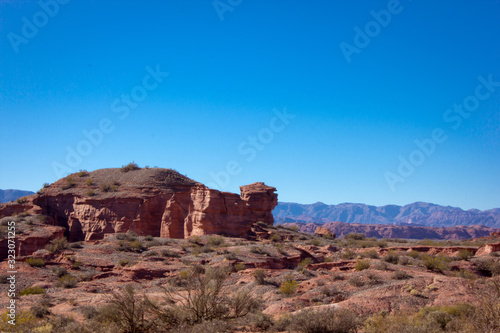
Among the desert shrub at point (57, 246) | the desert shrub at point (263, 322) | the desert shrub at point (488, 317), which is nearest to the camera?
the desert shrub at point (488, 317)

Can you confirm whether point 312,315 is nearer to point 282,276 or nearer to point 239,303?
point 239,303

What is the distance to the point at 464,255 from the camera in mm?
22469

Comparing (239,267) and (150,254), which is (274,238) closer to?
(239,267)

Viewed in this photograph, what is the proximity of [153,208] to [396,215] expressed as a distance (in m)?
180

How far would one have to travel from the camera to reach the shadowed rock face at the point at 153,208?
32.0 meters

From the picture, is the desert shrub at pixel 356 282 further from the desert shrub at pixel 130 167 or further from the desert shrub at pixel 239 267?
the desert shrub at pixel 130 167

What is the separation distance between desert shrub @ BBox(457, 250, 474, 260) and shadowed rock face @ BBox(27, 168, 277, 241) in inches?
650

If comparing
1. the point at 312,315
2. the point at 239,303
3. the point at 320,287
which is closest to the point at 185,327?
the point at 239,303

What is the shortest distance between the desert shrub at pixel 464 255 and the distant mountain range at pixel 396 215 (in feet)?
443

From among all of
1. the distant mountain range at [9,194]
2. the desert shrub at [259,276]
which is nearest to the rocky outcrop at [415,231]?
the desert shrub at [259,276]

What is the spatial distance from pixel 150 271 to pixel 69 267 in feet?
16.2

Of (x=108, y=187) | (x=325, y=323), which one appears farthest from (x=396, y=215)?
(x=325, y=323)

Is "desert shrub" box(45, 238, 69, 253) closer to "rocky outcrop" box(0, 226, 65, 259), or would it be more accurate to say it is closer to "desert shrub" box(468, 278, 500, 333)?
"rocky outcrop" box(0, 226, 65, 259)

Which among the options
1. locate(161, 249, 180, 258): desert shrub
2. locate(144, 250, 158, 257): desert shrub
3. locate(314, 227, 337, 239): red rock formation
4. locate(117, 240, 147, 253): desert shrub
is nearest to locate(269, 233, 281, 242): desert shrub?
locate(161, 249, 180, 258): desert shrub
